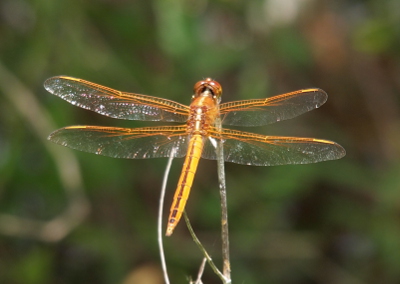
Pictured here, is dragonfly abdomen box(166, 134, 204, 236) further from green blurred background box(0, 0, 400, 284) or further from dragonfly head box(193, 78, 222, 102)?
green blurred background box(0, 0, 400, 284)

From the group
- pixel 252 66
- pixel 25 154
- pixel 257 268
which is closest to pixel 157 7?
pixel 252 66

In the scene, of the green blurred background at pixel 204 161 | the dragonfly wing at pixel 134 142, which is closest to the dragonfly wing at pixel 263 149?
the dragonfly wing at pixel 134 142

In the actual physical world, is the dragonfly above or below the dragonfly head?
below

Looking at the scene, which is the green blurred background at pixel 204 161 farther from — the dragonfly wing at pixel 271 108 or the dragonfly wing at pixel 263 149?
the dragonfly wing at pixel 263 149

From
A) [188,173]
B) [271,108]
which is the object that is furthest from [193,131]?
[271,108]

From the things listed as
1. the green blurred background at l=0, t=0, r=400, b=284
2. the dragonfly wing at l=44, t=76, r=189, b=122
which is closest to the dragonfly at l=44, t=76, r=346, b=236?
the dragonfly wing at l=44, t=76, r=189, b=122

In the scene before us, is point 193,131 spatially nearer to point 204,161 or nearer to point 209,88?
point 209,88
